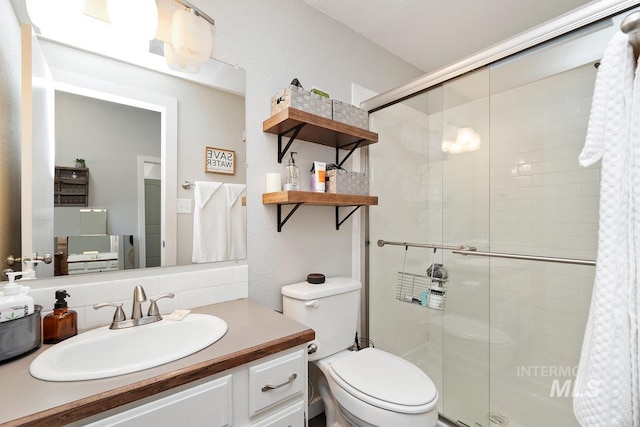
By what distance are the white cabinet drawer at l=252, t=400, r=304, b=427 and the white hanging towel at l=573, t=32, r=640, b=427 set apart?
75 cm

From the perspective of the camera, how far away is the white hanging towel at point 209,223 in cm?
128

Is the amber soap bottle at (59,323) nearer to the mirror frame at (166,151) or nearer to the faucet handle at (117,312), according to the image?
the faucet handle at (117,312)

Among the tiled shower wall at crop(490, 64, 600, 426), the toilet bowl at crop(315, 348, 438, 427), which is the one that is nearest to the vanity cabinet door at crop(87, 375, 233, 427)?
the toilet bowl at crop(315, 348, 438, 427)

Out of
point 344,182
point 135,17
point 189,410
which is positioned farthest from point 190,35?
point 189,410

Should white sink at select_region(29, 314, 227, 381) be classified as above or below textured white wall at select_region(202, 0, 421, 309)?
below

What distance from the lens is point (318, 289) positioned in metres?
1.45

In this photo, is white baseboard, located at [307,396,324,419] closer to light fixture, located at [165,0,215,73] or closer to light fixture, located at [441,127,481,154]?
light fixture, located at [441,127,481,154]

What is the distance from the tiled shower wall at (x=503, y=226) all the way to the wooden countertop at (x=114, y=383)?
122 cm

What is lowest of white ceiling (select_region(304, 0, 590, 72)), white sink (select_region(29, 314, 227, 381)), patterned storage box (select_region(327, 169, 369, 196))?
white sink (select_region(29, 314, 227, 381))

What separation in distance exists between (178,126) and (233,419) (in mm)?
1093

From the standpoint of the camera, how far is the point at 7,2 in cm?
91

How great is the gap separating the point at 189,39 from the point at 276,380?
53.0 inches

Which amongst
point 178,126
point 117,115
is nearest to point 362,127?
point 178,126

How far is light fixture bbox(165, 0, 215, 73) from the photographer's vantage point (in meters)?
1.19
